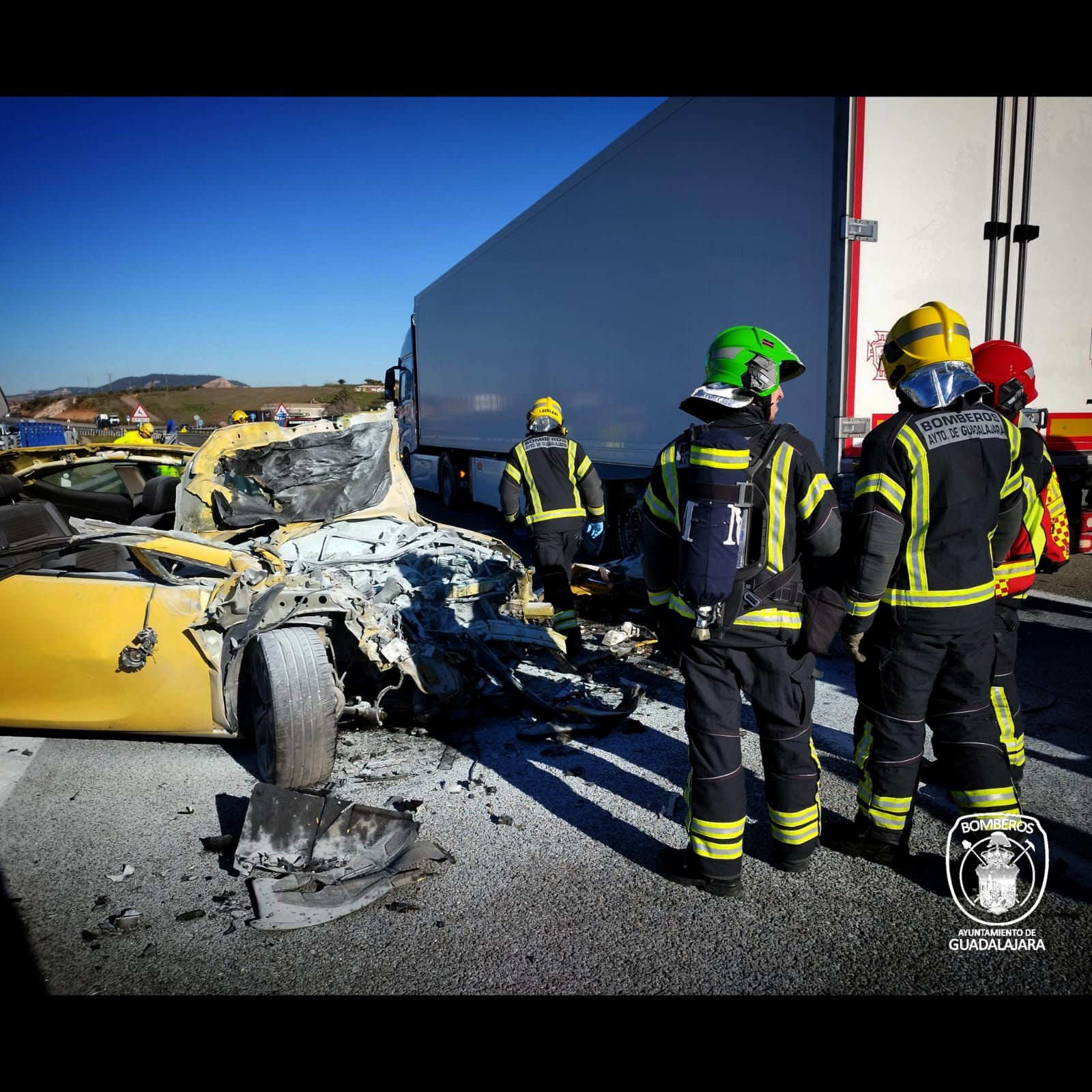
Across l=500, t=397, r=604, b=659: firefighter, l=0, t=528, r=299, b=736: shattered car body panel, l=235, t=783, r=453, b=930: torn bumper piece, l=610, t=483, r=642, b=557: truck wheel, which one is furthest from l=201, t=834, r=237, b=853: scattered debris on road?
l=610, t=483, r=642, b=557: truck wheel

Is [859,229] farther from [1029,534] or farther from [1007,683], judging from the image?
[1007,683]

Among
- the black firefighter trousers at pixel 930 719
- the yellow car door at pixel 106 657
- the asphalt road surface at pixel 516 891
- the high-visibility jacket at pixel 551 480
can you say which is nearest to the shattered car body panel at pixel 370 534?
the high-visibility jacket at pixel 551 480

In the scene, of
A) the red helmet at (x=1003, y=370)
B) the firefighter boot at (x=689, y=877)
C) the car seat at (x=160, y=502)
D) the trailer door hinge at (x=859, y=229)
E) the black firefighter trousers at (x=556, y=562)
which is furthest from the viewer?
the car seat at (x=160, y=502)

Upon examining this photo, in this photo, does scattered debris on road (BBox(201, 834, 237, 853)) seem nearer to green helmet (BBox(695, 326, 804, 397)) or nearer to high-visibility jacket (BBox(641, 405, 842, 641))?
high-visibility jacket (BBox(641, 405, 842, 641))

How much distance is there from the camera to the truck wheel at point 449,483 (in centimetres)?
1499

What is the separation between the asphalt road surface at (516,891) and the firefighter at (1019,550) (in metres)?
0.49

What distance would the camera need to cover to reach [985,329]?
18.0ft

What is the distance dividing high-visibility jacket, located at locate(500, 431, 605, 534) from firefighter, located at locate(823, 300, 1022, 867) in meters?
2.85

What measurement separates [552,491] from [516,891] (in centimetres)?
315

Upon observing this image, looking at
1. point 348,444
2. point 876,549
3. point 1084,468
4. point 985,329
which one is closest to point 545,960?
point 876,549

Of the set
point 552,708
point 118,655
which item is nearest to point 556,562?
point 552,708

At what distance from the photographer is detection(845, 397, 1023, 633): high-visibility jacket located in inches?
99.8

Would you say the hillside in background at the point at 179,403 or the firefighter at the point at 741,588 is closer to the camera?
the firefighter at the point at 741,588

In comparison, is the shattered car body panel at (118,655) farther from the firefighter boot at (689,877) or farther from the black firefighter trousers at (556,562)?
the black firefighter trousers at (556,562)
